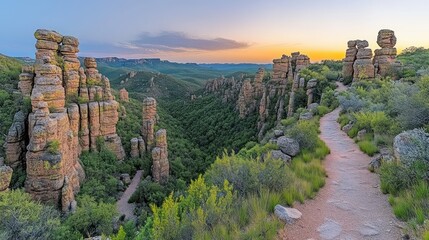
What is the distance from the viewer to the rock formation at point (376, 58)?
26938mm

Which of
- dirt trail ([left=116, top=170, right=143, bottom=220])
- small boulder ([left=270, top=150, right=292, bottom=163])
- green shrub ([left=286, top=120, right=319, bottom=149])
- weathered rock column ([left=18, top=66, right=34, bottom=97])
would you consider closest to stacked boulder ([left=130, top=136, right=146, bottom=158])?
dirt trail ([left=116, top=170, right=143, bottom=220])

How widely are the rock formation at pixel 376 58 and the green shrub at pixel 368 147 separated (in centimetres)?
1950

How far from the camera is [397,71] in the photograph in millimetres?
26781

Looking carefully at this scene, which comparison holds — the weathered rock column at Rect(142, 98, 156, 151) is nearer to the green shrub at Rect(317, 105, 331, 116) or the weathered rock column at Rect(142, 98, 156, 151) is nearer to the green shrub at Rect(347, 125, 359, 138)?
the green shrub at Rect(317, 105, 331, 116)

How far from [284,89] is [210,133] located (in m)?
15.7

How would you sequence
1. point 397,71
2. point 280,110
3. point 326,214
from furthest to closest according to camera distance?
point 280,110, point 397,71, point 326,214

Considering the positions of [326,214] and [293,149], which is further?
[293,149]

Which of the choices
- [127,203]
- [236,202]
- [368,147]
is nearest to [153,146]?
[127,203]

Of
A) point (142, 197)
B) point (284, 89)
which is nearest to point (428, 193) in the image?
point (142, 197)

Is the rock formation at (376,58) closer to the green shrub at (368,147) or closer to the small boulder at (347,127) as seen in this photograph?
the small boulder at (347,127)

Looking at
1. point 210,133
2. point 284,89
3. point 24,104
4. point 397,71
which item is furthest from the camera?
point 210,133

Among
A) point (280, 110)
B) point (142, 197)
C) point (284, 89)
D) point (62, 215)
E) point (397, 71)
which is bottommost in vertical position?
point (142, 197)

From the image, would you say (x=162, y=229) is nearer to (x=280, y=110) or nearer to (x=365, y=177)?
(x=365, y=177)

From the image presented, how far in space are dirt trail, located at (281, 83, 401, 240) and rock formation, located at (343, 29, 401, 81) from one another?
68.7 ft
